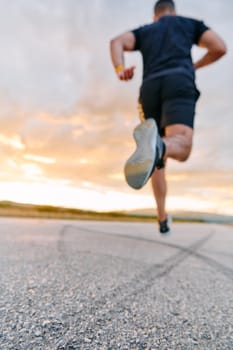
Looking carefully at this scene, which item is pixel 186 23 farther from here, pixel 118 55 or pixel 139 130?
pixel 139 130

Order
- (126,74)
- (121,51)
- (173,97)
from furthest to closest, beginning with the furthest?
(121,51) → (173,97) → (126,74)

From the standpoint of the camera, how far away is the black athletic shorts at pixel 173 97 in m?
2.55

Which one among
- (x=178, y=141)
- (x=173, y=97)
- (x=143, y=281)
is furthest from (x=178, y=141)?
(x=143, y=281)

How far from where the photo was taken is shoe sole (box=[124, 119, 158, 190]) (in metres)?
1.89

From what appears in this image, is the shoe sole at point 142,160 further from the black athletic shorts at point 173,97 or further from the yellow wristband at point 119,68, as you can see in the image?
the yellow wristband at point 119,68

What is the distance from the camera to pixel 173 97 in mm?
2592

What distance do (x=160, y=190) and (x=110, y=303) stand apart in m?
2.13

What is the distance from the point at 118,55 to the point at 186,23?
0.71 meters

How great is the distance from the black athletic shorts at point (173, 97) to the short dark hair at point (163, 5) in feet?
2.75

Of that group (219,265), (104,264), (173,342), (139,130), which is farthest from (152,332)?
(219,265)

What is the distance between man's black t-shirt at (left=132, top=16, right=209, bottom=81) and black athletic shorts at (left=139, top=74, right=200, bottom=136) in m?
0.07

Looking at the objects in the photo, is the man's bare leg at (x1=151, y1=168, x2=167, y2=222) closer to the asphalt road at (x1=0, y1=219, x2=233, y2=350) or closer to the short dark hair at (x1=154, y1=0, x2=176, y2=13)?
the asphalt road at (x1=0, y1=219, x2=233, y2=350)

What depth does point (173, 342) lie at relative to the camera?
2.95ft

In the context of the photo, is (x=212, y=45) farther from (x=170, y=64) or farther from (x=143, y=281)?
(x=143, y=281)
